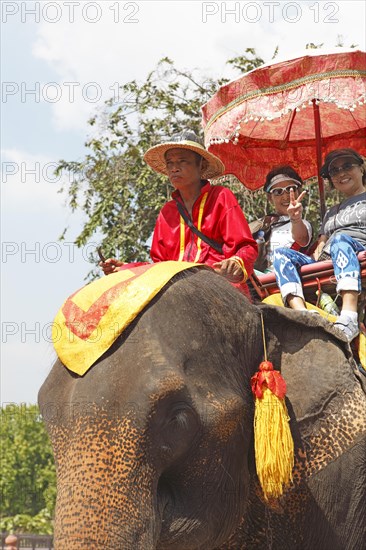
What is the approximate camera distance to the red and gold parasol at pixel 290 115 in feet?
19.0

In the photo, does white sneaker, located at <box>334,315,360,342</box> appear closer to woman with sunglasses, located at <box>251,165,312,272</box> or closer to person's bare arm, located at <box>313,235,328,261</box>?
person's bare arm, located at <box>313,235,328,261</box>

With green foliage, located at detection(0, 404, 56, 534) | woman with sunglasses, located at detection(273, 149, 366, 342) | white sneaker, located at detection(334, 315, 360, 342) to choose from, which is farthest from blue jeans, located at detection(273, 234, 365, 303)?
green foliage, located at detection(0, 404, 56, 534)

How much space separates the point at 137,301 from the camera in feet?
12.3

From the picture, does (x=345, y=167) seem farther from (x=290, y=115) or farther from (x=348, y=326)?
(x=290, y=115)

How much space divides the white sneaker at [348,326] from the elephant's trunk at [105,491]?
4.89ft

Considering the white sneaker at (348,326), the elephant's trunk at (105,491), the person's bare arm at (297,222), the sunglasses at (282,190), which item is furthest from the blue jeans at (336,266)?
the elephant's trunk at (105,491)

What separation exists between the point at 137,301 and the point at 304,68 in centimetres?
272

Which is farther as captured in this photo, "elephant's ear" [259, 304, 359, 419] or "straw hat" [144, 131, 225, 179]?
"straw hat" [144, 131, 225, 179]

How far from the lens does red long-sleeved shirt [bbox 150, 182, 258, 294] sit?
4512 millimetres

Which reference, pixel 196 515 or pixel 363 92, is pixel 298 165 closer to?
pixel 363 92

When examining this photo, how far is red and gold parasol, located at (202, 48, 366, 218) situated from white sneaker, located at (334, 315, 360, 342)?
1.71 meters

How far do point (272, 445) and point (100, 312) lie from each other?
90 cm

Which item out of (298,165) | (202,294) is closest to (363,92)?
(298,165)

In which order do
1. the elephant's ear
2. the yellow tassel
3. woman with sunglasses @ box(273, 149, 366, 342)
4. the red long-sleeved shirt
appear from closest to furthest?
the yellow tassel
the elephant's ear
the red long-sleeved shirt
woman with sunglasses @ box(273, 149, 366, 342)
